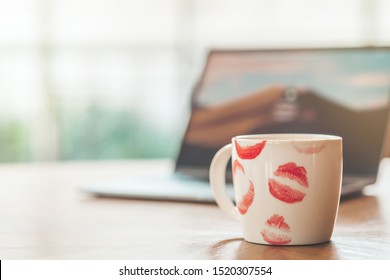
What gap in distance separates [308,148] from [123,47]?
353cm

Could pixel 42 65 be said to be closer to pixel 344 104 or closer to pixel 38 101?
pixel 38 101

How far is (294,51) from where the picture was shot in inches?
36.7

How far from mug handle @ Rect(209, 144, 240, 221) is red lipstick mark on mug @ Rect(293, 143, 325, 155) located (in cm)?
8

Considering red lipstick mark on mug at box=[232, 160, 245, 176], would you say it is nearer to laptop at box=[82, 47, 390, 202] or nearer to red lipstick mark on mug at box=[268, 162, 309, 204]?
red lipstick mark on mug at box=[268, 162, 309, 204]

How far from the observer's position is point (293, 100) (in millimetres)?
883

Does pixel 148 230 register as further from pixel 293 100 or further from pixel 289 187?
pixel 293 100

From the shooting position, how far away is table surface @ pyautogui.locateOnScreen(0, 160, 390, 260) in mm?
514

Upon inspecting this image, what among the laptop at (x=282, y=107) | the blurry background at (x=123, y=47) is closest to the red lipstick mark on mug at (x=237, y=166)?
the laptop at (x=282, y=107)

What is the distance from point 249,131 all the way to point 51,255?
1.40 ft

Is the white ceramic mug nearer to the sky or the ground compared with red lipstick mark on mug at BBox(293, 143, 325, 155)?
nearer to the ground

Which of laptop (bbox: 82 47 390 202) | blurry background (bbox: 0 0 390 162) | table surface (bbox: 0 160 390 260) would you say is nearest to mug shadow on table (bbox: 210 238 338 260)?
table surface (bbox: 0 160 390 260)

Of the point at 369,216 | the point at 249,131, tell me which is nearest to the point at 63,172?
the point at 249,131

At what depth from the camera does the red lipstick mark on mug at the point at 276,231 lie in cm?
52
